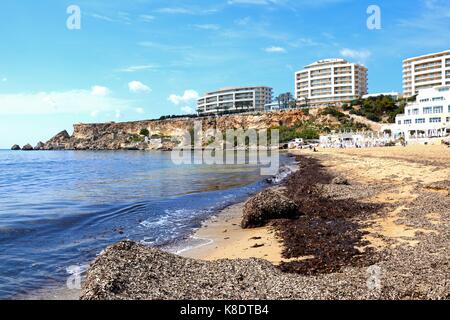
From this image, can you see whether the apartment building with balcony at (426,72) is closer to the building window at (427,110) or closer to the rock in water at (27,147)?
the building window at (427,110)

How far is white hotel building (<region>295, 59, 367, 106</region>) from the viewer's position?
132125 millimetres

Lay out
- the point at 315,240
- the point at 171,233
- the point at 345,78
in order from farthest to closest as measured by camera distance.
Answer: the point at 345,78 < the point at 171,233 < the point at 315,240

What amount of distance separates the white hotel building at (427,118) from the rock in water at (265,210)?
54171 millimetres

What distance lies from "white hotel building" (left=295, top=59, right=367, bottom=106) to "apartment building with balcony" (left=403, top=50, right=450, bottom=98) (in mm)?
16858

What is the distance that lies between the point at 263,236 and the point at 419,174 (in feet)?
45.1

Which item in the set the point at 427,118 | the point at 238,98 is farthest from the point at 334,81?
the point at 427,118

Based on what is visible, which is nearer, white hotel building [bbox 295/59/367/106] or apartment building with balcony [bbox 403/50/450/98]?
apartment building with balcony [bbox 403/50/450/98]


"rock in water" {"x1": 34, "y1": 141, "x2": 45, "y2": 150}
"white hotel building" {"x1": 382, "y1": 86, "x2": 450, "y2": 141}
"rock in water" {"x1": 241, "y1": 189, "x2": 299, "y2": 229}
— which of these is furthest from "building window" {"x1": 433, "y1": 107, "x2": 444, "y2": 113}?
"rock in water" {"x1": 34, "y1": 141, "x2": 45, "y2": 150}

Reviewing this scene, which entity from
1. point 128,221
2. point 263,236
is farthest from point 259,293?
point 128,221

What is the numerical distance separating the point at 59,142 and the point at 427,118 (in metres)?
161

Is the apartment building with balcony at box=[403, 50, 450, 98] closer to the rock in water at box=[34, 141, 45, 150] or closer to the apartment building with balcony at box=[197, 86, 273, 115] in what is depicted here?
the apartment building with balcony at box=[197, 86, 273, 115]

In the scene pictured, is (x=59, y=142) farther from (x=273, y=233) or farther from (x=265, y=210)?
(x=273, y=233)
